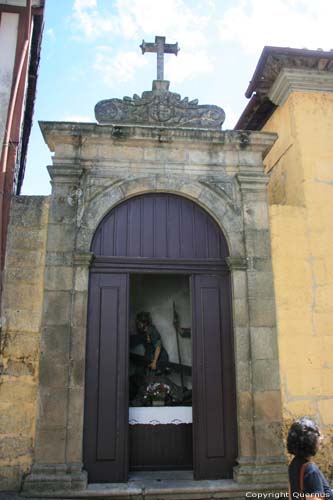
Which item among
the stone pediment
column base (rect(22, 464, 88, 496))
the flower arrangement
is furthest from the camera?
the stone pediment

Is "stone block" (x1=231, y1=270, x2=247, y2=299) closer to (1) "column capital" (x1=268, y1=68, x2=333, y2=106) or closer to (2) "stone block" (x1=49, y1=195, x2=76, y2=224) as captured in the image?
(2) "stone block" (x1=49, y1=195, x2=76, y2=224)

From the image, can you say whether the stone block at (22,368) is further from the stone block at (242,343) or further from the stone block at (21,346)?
the stone block at (242,343)

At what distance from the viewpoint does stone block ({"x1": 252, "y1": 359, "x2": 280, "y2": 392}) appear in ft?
17.4

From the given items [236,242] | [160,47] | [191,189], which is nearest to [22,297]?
[191,189]

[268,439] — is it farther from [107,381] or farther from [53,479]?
[53,479]

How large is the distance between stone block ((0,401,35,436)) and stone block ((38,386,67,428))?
0.43 ft

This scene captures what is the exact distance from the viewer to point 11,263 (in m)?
5.35

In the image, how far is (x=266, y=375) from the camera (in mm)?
5328

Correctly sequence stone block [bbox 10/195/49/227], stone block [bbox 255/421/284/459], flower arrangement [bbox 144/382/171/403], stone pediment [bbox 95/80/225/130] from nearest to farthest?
stone block [bbox 255/421/284/459] → stone block [bbox 10/195/49/227] → flower arrangement [bbox 144/382/171/403] → stone pediment [bbox 95/80/225/130]

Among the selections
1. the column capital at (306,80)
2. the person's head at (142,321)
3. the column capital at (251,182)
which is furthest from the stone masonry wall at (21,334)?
the column capital at (306,80)

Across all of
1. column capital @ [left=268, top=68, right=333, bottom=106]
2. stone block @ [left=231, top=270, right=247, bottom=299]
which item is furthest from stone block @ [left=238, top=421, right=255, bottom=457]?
column capital @ [left=268, top=68, right=333, bottom=106]

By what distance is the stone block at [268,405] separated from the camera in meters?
5.20

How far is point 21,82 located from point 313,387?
5506 millimetres

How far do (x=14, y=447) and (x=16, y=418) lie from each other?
0.29m
